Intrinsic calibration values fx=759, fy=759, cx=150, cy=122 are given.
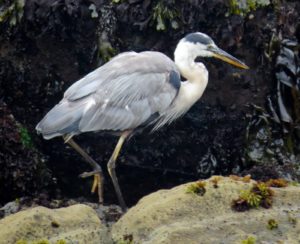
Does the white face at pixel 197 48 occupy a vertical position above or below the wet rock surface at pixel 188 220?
above

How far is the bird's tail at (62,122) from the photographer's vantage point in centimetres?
636

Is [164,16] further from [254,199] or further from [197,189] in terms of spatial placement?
[254,199]

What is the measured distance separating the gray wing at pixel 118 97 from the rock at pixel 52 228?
1584mm

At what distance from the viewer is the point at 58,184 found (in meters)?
7.75

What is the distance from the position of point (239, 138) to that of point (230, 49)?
956mm

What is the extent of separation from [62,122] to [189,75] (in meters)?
1.44

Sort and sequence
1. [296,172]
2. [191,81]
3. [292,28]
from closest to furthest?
1. [191,81]
2. [296,172]
3. [292,28]

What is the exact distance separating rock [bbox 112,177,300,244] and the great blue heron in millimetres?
1614

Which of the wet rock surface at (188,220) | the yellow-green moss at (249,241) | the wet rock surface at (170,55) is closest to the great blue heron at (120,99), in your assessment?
the wet rock surface at (170,55)

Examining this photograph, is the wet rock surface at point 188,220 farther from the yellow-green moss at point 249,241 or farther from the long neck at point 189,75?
the long neck at point 189,75

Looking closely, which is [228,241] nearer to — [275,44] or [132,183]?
[132,183]

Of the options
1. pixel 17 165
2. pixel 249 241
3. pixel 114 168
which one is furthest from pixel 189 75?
pixel 249 241

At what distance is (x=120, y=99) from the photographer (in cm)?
661

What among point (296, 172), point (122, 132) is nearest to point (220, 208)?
point (122, 132)
